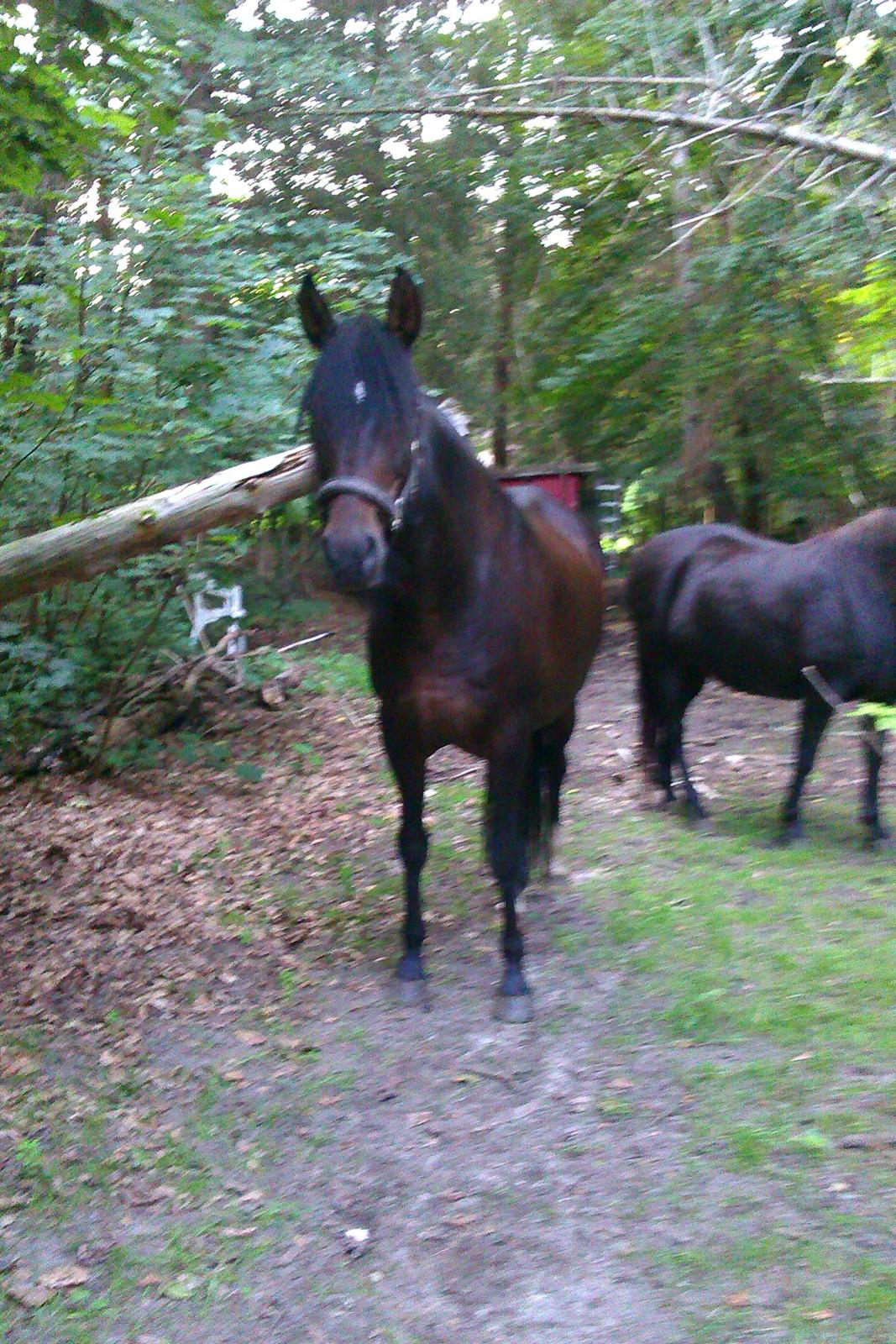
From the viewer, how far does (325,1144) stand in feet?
12.2

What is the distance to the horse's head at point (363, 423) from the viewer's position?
11.5 ft

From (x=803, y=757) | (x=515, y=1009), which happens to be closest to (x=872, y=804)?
(x=803, y=757)

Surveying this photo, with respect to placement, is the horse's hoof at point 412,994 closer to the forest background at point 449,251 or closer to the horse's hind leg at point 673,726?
the forest background at point 449,251

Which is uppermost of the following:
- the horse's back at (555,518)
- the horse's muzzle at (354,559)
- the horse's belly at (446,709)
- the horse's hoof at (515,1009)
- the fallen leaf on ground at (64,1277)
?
the horse's back at (555,518)

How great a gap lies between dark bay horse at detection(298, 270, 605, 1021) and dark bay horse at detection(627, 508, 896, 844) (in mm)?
1791

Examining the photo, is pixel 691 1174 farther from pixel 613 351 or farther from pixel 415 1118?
pixel 613 351

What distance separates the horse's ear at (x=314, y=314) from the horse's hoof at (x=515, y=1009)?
8.26 feet

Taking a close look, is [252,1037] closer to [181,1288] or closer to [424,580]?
[181,1288]

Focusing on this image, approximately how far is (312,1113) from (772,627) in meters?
3.81

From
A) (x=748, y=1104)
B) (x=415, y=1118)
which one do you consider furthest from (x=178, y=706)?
(x=748, y=1104)

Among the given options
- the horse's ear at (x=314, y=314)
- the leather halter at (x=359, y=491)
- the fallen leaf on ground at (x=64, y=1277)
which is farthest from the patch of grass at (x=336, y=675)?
the fallen leaf on ground at (x=64, y=1277)

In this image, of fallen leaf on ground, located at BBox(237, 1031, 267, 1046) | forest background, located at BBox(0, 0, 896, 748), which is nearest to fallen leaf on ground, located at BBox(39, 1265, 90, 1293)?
fallen leaf on ground, located at BBox(237, 1031, 267, 1046)

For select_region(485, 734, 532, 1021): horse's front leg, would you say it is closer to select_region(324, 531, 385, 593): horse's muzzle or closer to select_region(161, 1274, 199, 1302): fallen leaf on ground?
select_region(324, 531, 385, 593): horse's muzzle

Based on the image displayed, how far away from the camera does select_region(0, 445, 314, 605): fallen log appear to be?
432 cm
